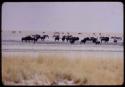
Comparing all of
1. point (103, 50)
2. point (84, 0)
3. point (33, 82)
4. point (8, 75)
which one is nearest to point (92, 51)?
point (103, 50)

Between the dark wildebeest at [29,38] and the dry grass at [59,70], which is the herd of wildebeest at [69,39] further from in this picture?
the dry grass at [59,70]

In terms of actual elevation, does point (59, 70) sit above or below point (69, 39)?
below

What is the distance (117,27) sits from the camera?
1464 mm

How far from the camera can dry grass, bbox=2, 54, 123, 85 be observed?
145 cm

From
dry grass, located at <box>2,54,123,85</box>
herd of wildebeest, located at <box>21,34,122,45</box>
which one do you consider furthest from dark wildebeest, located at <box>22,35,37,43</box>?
dry grass, located at <box>2,54,123,85</box>

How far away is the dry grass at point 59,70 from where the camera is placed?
4.75 ft

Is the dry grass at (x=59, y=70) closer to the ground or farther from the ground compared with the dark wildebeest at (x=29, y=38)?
closer to the ground

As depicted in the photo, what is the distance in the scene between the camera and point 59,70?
1453 millimetres

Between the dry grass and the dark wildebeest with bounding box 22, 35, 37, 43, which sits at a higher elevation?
the dark wildebeest with bounding box 22, 35, 37, 43

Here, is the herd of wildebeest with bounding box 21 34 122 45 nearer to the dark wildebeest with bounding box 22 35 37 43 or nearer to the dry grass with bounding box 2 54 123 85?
the dark wildebeest with bounding box 22 35 37 43

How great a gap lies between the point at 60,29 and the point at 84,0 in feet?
0.94

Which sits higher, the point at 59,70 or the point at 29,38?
the point at 29,38

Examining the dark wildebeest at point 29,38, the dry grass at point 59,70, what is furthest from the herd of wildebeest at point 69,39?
the dry grass at point 59,70

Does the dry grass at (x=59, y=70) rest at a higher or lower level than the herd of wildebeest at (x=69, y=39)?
lower
